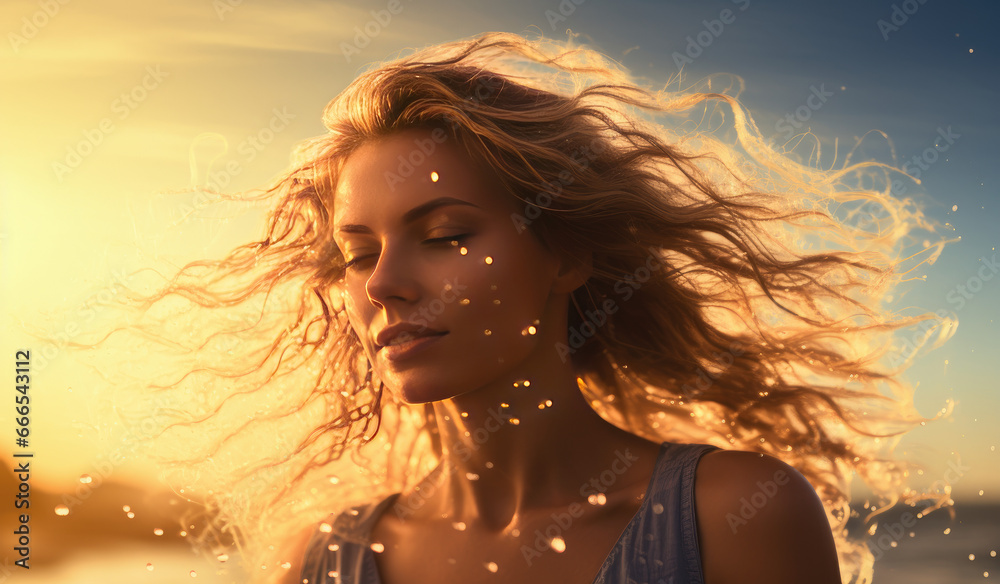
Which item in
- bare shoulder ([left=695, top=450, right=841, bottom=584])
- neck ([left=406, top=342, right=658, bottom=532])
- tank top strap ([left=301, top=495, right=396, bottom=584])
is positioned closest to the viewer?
bare shoulder ([left=695, top=450, right=841, bottom=584])

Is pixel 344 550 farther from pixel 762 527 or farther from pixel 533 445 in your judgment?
pixel 762 527

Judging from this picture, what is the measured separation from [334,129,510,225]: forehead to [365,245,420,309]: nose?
108mm

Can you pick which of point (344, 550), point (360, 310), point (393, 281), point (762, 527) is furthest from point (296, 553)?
point (762, 527)

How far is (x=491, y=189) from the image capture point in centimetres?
209

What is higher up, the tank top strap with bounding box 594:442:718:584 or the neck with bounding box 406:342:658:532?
the neck with bounding box 406:342:658:532

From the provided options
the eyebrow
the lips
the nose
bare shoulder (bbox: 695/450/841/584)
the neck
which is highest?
the eyebrow

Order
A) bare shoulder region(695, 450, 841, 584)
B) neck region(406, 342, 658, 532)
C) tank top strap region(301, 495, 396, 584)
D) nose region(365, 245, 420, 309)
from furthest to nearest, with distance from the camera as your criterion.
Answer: tank top strap region(301, 495, 396, 584), neck region(406, 342, 658, 532), nose region(365, 245, 420, 309), bare shoulder region(695, 450, 841, 584)

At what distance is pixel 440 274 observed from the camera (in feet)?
6.54

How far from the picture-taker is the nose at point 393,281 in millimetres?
1993

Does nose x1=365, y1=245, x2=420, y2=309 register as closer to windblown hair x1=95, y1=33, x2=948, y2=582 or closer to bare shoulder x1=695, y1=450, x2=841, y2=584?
windblown hair x1=95, y1=33, x2=948, y2=582

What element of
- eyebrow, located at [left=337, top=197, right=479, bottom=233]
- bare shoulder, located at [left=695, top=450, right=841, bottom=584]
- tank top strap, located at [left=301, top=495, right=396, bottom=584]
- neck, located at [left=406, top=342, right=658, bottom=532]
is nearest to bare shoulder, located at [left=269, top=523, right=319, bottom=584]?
tank top strap, located at [left=301, top=495, right=396, bottom=584]

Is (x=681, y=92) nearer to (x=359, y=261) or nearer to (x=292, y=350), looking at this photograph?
(x=359, y=261)

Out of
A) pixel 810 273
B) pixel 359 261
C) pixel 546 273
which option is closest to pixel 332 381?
pixel 359 261

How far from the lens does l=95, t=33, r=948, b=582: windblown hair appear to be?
2256 mm
